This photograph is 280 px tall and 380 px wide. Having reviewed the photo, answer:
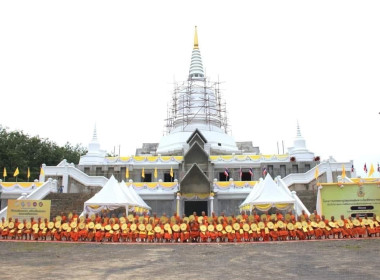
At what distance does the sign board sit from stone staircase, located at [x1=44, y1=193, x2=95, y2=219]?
49.7 feet

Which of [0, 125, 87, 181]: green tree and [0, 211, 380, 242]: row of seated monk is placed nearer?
[0, 211, 380, 242]: row of seated monk

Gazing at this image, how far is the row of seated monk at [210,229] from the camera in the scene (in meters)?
17.7

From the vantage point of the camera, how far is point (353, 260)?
422 inches

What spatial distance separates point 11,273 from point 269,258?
682 centimetres

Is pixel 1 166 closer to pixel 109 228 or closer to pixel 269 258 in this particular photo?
pixel 109 228

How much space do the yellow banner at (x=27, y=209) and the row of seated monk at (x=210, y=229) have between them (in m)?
1.99

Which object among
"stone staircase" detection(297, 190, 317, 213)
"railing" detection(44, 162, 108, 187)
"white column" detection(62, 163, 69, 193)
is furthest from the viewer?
"railing" detection(44, 162, 108, 187)

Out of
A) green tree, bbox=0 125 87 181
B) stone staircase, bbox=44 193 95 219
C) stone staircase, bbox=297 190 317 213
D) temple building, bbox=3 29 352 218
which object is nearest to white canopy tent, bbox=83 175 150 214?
stone staircase, bbox=44 193 95 219

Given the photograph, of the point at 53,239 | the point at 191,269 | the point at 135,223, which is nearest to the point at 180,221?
the point at 135,223

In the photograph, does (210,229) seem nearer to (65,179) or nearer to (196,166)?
(196,166)

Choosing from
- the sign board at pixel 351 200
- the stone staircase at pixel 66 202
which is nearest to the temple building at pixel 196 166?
the stone staircase at pixel 66 202

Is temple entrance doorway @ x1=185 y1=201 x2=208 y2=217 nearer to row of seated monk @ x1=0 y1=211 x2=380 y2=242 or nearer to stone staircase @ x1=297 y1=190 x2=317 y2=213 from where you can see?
stone staircase @ x1=297 y1=190 x2=317 y2=213

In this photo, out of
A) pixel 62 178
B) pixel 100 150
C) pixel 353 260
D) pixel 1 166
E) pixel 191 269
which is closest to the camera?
pixel 191 269

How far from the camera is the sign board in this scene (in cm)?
1922
